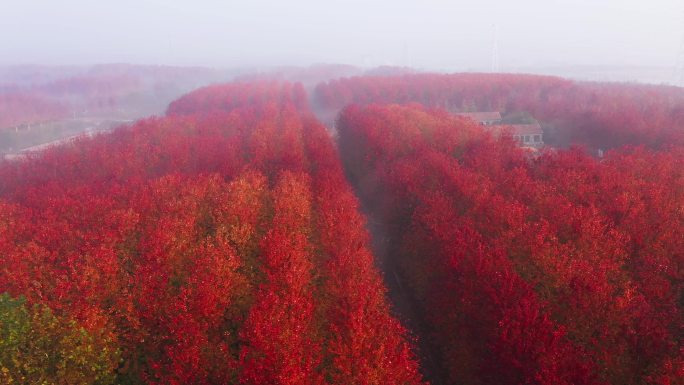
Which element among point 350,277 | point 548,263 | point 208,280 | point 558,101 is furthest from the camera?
point 558,101

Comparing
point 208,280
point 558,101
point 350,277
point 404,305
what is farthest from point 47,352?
point 558,101

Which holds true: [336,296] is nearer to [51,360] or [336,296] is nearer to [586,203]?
[51,360]

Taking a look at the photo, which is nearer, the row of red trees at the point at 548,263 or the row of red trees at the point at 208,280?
the row of red trees at the point at 208,280

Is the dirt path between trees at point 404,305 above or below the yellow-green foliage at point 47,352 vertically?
below

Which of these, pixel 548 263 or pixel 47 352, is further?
pixel 548 263

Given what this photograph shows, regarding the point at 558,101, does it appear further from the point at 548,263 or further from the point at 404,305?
the point at 548,263

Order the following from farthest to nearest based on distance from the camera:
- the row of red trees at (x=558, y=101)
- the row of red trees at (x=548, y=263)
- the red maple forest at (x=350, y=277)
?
the row of red trees at (x=558, y=101) → the row of red trees at (x=548, y=263) → the red maple forest at (x=350, y=277)

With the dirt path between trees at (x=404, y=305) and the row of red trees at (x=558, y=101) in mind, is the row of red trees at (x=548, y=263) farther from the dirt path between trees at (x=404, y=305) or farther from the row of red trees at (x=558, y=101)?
the row of red trees at (x=558, y=101)

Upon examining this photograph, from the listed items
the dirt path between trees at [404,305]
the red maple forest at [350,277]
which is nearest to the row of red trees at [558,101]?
the red maple forest at [350,277]
